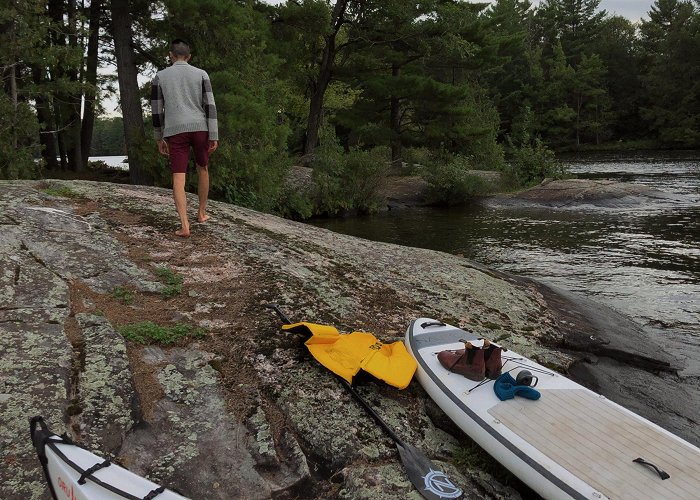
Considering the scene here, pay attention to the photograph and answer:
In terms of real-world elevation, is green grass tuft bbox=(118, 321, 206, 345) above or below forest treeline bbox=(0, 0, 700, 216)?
below

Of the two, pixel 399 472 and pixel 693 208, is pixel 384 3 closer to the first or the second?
pixel 693 208

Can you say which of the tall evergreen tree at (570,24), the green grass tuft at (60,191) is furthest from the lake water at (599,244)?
the tall evergreen tree at (570,24)

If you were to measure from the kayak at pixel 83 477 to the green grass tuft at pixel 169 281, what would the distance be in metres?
2.35

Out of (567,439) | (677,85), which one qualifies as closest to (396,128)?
(567,439)

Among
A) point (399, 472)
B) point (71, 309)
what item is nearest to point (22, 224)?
point (71, 309)

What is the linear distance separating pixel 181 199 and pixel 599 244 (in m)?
11.2

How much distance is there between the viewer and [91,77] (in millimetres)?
18109

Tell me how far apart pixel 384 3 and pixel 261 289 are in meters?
20.2

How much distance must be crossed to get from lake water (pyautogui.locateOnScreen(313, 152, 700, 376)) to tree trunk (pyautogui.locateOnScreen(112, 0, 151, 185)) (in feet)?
21.2

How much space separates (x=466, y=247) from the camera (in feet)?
45.4

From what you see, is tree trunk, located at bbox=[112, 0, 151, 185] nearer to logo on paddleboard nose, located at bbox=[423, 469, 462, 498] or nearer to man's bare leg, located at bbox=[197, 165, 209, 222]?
man's bare leg, located at bbox=[197, 165, 209, 222]

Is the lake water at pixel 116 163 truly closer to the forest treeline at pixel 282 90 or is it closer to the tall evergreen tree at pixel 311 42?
the forest treeline at pixel 282 90

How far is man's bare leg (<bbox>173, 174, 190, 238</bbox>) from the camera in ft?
20.7

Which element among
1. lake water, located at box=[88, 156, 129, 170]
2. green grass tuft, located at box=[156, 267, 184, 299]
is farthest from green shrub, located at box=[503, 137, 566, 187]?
green grass tuft, located at box=[156, 267, 184, 299]
